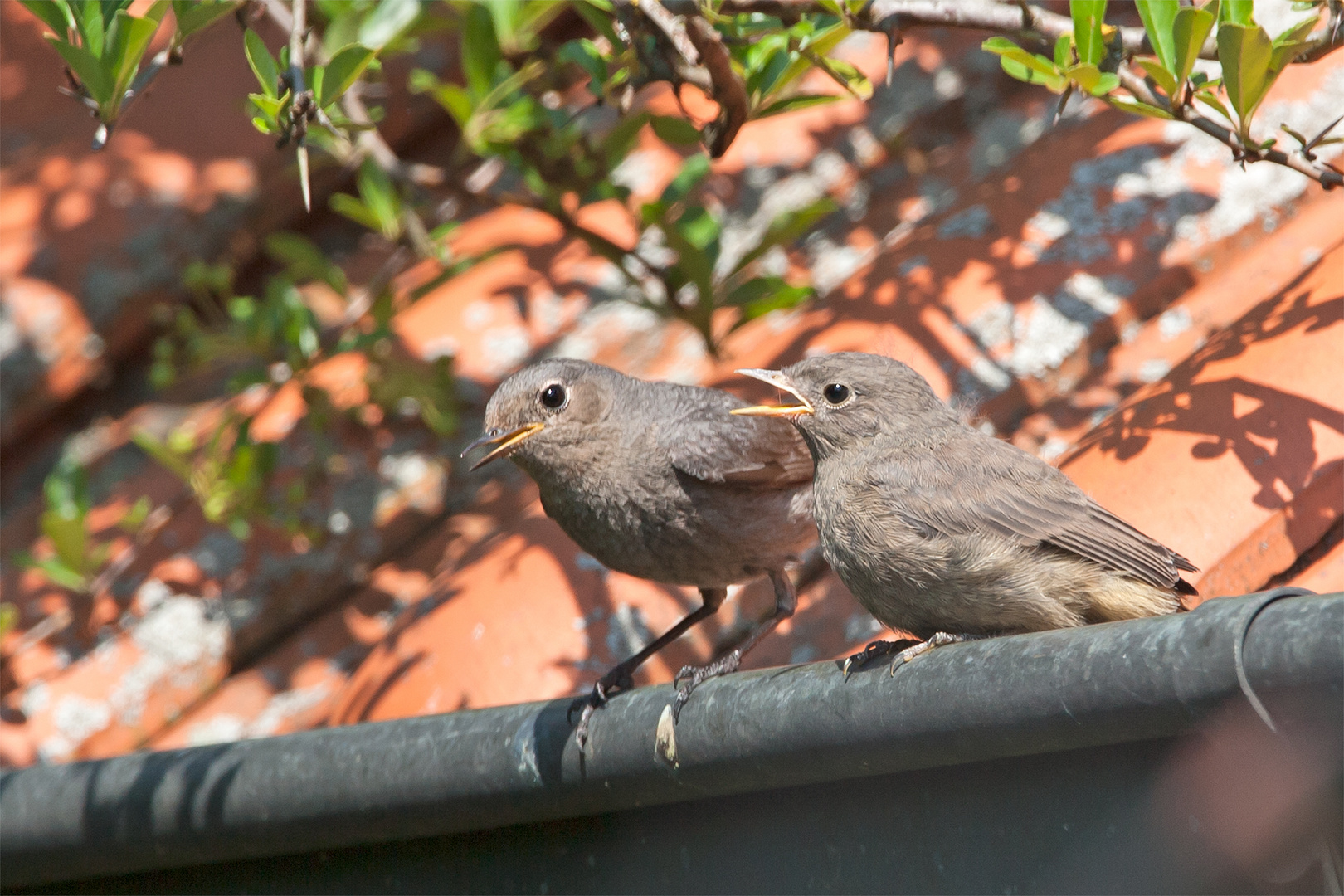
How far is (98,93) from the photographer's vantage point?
240cm

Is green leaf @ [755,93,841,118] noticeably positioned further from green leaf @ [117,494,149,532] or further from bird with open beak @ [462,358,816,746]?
green leaf @ [117,494,149,532]

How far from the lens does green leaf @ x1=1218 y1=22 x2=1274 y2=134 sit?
2146mm

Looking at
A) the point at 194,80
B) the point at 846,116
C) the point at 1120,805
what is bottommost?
the point at 1120,805

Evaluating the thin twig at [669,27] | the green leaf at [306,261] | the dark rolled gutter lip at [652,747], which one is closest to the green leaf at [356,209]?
the green leaf at [306,261]

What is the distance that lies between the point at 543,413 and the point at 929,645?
4.24 feet

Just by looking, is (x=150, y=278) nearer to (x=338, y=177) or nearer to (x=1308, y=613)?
(x=338, y=177)

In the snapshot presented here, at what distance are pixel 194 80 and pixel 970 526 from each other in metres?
3.15

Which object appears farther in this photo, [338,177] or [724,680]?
[338,177]

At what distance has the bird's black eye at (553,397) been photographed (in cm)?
317

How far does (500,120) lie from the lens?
359 cm

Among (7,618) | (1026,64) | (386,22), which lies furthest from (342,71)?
(7,618)

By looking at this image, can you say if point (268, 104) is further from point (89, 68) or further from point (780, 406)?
point (780, 406)

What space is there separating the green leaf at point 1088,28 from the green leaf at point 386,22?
149 centimetres

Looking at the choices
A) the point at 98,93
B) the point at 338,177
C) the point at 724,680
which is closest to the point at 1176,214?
the point at 724,680
